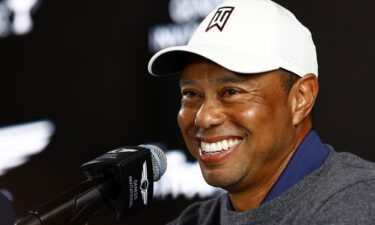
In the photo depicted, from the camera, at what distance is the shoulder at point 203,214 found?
1.66 meters

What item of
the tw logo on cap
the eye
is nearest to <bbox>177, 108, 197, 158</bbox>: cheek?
the eye

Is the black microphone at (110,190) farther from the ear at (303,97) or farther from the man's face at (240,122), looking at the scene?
the ear at (303,97)

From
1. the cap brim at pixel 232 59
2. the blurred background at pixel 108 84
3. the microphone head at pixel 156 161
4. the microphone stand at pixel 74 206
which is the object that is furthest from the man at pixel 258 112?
the blurred background at pixel 108 84

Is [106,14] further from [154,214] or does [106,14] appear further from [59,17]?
[154,214]

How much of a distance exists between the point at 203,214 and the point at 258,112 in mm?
434

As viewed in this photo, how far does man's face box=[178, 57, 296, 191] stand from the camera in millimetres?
1396

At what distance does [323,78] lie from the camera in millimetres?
2221

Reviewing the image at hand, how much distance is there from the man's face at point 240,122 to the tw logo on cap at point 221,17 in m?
0.10

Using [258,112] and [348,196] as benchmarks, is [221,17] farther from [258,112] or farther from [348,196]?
[348,196]

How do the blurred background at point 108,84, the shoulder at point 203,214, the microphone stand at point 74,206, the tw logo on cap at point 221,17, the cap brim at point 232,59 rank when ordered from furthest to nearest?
the blurred background at point 108,84 < the shoulder at point 203,214 < the tw logo on cap at point 221,17 < the cap brim at point 232,59 < the microphone stand at point 74,206

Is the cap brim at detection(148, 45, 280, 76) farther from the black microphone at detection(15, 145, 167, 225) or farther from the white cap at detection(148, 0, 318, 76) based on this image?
the black microphone at detection(15, 145, 167, 225)

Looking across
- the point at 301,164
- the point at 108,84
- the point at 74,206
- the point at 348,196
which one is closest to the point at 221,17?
the point at 301,164

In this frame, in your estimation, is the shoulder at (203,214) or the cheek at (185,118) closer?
the cheek at (185,118)

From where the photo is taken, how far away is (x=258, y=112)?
4.58 feet
